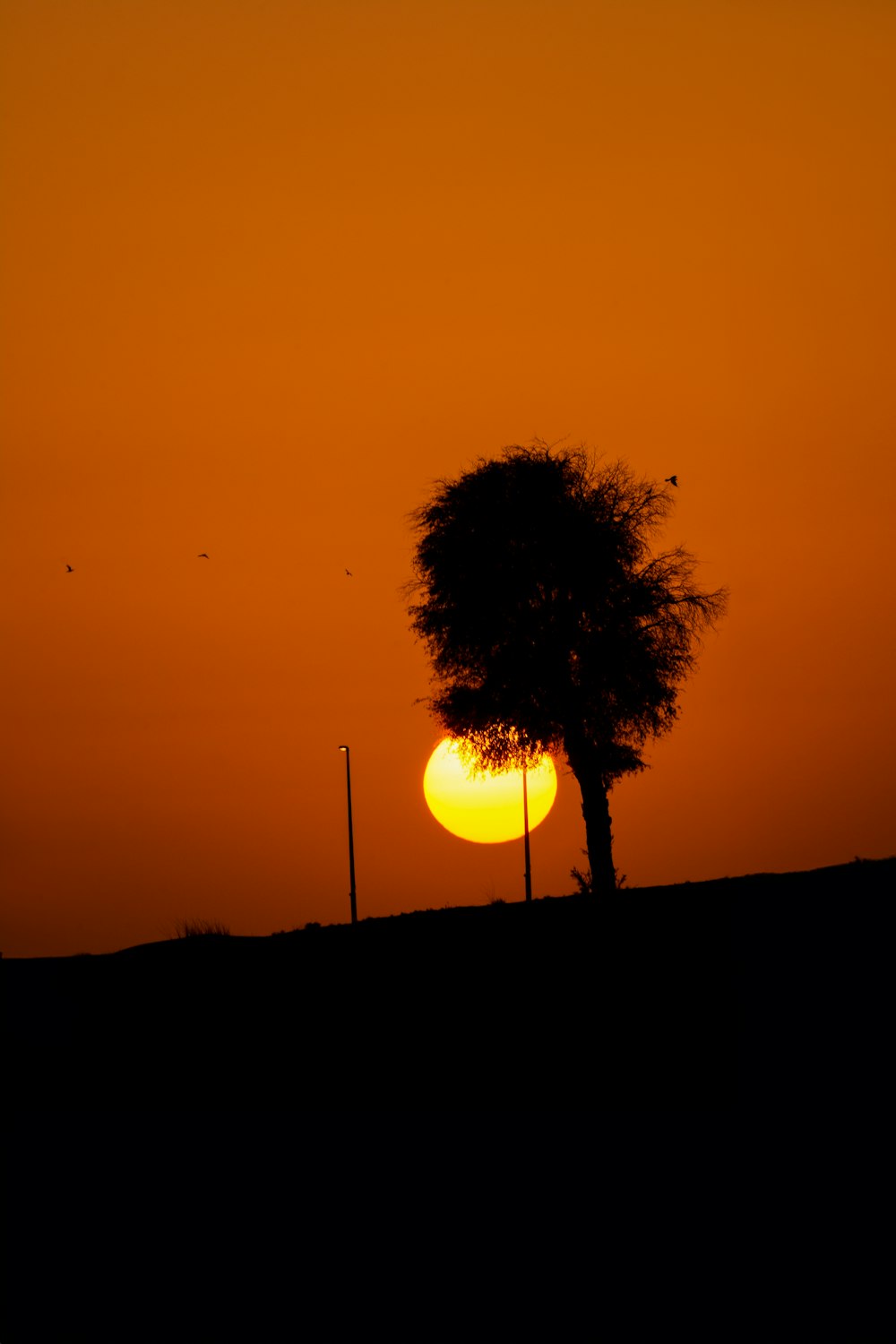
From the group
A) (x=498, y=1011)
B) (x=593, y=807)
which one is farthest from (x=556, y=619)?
(x=498, y=1011)

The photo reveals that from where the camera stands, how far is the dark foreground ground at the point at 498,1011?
56.3 ft

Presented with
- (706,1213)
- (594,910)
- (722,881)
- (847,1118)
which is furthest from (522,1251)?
(722,881)

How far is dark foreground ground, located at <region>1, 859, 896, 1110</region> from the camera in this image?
56.3ft

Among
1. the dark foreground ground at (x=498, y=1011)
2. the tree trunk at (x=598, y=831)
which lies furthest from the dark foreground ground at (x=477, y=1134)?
the tree trunk at (x=598, y=831)

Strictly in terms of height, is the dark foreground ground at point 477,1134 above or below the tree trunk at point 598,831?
below

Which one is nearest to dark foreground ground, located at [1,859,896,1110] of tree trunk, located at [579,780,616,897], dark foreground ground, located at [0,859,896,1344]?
dark foreground ground, located at [0,859,896,1344]

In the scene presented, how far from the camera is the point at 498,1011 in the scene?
2070cm

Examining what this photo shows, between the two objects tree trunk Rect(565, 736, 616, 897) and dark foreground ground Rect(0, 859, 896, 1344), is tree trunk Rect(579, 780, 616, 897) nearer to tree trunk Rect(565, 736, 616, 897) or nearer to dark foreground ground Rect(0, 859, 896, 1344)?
tree trunk Rect(565, 736, 616, 897)

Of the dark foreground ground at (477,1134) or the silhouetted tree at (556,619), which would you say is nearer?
the dark foreground ground at (477,1134)

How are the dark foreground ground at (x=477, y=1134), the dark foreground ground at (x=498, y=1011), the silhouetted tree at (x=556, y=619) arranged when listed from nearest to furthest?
the dark foreground ground at (x=477, y=1134) → the dark foreground ground at (x=498, y=1011) → the silhouetted tree at (x=556, y=619)

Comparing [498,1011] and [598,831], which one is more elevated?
[598,831]

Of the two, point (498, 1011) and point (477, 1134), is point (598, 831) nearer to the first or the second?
point (498, 1011)

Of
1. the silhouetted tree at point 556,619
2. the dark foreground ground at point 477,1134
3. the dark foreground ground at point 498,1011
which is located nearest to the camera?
the dark foreground ground at point 477,1134

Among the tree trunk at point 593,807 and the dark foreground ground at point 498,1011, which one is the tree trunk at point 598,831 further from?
the dark foreground ground at point 498,1011
